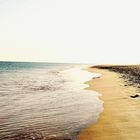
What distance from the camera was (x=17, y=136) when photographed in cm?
854

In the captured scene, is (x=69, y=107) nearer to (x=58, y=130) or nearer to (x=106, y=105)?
(x=106, y=105)

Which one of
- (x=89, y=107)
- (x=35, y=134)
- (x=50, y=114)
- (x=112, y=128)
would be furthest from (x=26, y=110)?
(x=112, y=128)

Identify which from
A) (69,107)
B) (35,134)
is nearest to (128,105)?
(69,107)

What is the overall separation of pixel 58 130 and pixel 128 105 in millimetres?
5313

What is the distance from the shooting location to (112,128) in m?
9.20

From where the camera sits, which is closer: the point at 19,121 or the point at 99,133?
the point at 99,133

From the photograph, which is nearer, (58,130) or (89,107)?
(58,130)

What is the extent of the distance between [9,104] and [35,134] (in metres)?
6.17

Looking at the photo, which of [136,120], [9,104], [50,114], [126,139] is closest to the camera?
[126,139]

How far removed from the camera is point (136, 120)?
398 inches

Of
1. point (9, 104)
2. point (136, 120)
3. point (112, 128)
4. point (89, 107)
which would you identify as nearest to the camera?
point (112, 128)

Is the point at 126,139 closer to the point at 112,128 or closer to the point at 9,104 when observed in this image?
the point at 112,128

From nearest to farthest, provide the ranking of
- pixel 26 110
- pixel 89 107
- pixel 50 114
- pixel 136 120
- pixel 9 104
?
pixel 136 120 → pixel 50 114 → pixel 26 110 → pixel 89 107 → pixel 9 104

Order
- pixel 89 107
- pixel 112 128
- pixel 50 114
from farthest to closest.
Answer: pixel 89 107
pixel 50 114
pixel 112 128
